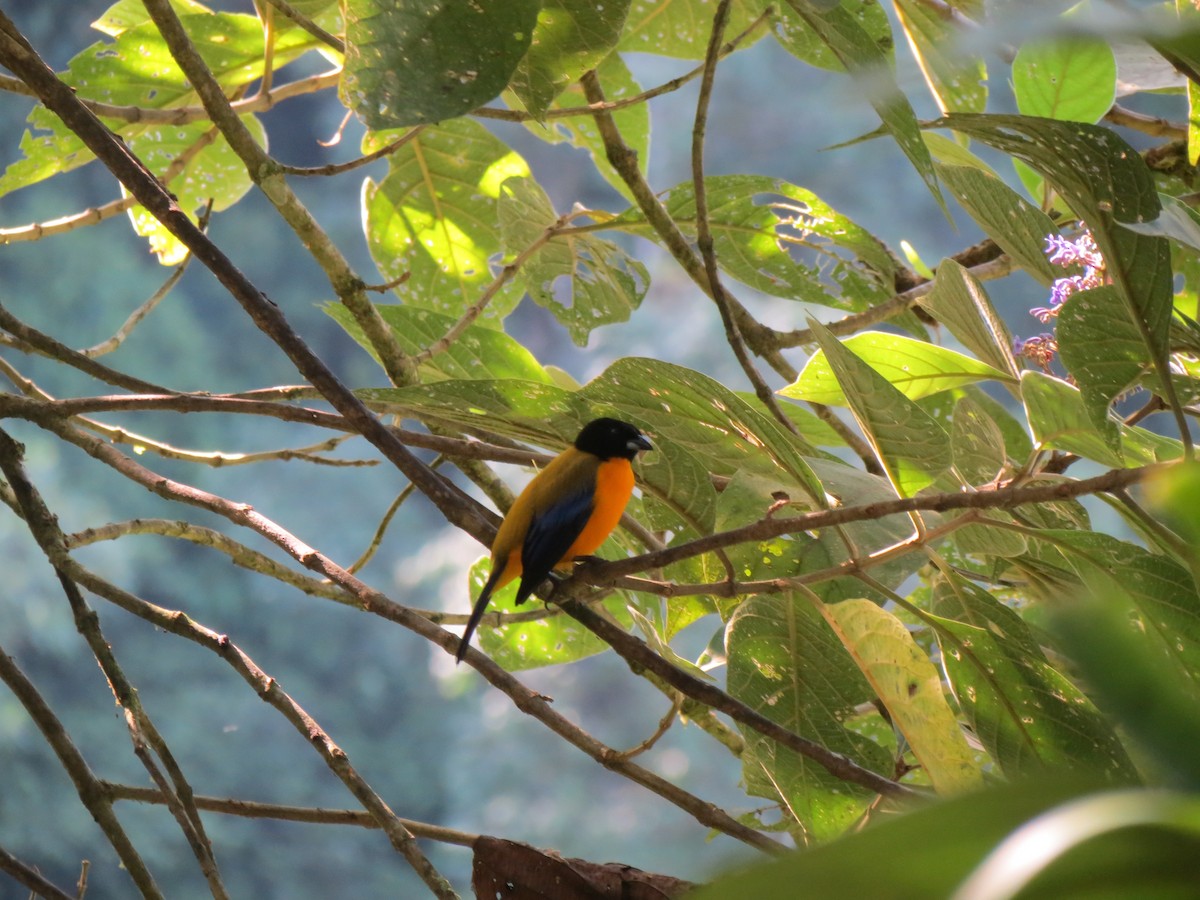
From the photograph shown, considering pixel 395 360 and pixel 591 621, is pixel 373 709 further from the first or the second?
pixel 591 621

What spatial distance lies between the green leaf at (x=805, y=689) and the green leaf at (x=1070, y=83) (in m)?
1.10

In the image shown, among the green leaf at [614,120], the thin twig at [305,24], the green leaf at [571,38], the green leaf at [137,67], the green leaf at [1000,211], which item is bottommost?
the green leaf at [1000,211]

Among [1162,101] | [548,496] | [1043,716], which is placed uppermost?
[1162,101]

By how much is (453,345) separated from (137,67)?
0.91 metres

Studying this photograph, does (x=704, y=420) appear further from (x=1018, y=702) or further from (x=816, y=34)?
(x=816, y=34)

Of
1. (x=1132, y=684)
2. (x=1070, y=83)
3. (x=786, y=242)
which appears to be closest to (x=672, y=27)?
(x=786, y=242)

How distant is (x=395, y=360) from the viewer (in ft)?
5.33

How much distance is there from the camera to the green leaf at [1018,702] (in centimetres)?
121

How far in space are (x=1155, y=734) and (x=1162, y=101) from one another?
1005 centimetres

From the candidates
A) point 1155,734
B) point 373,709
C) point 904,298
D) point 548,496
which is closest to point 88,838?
point 373,709

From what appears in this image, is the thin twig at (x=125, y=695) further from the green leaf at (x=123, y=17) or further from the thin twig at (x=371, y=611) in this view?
the green leaf at (x=123, y=17)

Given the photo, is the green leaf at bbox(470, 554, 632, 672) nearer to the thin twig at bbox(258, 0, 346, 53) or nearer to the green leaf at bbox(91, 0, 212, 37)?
the thin twig at bbox(258, 0, 346, 53)

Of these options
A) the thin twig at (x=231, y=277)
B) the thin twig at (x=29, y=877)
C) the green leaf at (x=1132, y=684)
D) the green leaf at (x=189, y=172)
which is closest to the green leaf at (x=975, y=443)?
the thin twig at (x=231, y=277)

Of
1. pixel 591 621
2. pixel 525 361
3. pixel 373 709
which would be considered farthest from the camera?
pixel 373 709
